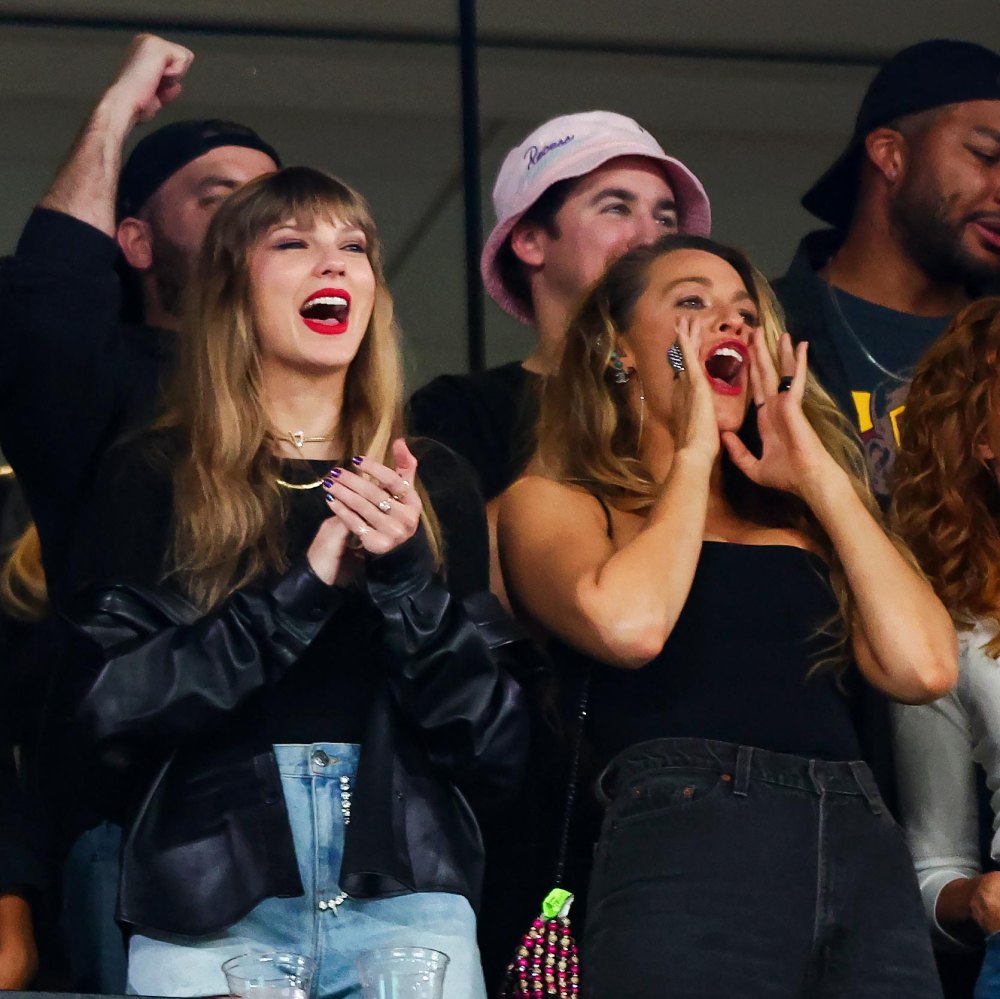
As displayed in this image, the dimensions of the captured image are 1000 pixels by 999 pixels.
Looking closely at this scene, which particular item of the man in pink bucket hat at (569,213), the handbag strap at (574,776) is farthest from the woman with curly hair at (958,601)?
the man in pink bucket hat at (569,213)

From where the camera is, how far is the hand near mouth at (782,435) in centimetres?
273

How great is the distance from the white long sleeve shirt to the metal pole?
193 centimetres

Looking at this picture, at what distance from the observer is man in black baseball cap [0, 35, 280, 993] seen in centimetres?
265

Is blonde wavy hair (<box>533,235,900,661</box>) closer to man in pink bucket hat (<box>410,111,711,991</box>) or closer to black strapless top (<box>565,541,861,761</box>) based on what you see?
black strapless top (<box>565,541,861,761</box>)

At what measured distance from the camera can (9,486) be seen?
132 inches

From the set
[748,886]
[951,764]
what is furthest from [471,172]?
[748,886]

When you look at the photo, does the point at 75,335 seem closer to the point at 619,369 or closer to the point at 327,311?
the point at 327,311

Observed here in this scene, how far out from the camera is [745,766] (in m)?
2.39

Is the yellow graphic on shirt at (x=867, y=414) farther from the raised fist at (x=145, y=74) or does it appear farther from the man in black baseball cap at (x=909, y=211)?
the raised fist at (x=145, y=74)

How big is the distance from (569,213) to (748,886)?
5.23 feet

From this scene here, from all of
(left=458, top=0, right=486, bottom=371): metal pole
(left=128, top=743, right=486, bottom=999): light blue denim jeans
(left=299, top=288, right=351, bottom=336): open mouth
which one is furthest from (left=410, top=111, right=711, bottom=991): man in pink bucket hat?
(left=128, top=743, right=486, bottom=999): light blue denim jeans

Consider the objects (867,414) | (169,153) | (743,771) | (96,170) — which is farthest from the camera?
(169,153)

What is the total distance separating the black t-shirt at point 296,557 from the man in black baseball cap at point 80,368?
0.07m

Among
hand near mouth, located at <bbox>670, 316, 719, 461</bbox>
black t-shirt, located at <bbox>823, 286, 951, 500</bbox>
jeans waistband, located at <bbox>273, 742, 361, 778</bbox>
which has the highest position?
black t-shirt, located at <bbox>823, 286, 951, 500</bbox>
